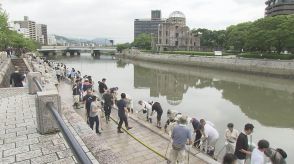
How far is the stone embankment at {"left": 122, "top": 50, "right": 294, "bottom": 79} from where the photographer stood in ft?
115

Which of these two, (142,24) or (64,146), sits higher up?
(142,24)

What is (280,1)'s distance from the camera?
77688mm

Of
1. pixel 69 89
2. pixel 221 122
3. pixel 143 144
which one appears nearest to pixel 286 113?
pixel 221 122

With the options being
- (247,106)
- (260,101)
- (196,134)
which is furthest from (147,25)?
(196,134)

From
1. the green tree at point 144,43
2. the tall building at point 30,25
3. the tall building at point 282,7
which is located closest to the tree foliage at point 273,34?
the tall building at point 282,7

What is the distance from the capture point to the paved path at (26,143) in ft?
16.1

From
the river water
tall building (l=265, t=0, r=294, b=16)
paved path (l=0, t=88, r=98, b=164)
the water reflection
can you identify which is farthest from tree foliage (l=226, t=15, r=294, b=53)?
tall building (l=265, t=0, r=294, b=16)

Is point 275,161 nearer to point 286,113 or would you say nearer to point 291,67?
point 286,113

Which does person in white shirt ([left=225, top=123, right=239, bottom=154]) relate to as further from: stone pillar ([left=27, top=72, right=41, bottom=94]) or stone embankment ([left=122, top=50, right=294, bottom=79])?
stone embankment ([left=122, top=50, right=294, bottom=79])

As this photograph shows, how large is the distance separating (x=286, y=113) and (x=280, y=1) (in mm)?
72245

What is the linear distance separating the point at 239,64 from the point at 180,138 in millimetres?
38966

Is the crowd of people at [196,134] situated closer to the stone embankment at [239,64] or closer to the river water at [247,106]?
the river water at [247,106]

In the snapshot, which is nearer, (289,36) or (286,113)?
(286,113)

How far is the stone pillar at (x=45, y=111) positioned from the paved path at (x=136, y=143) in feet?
8.49
